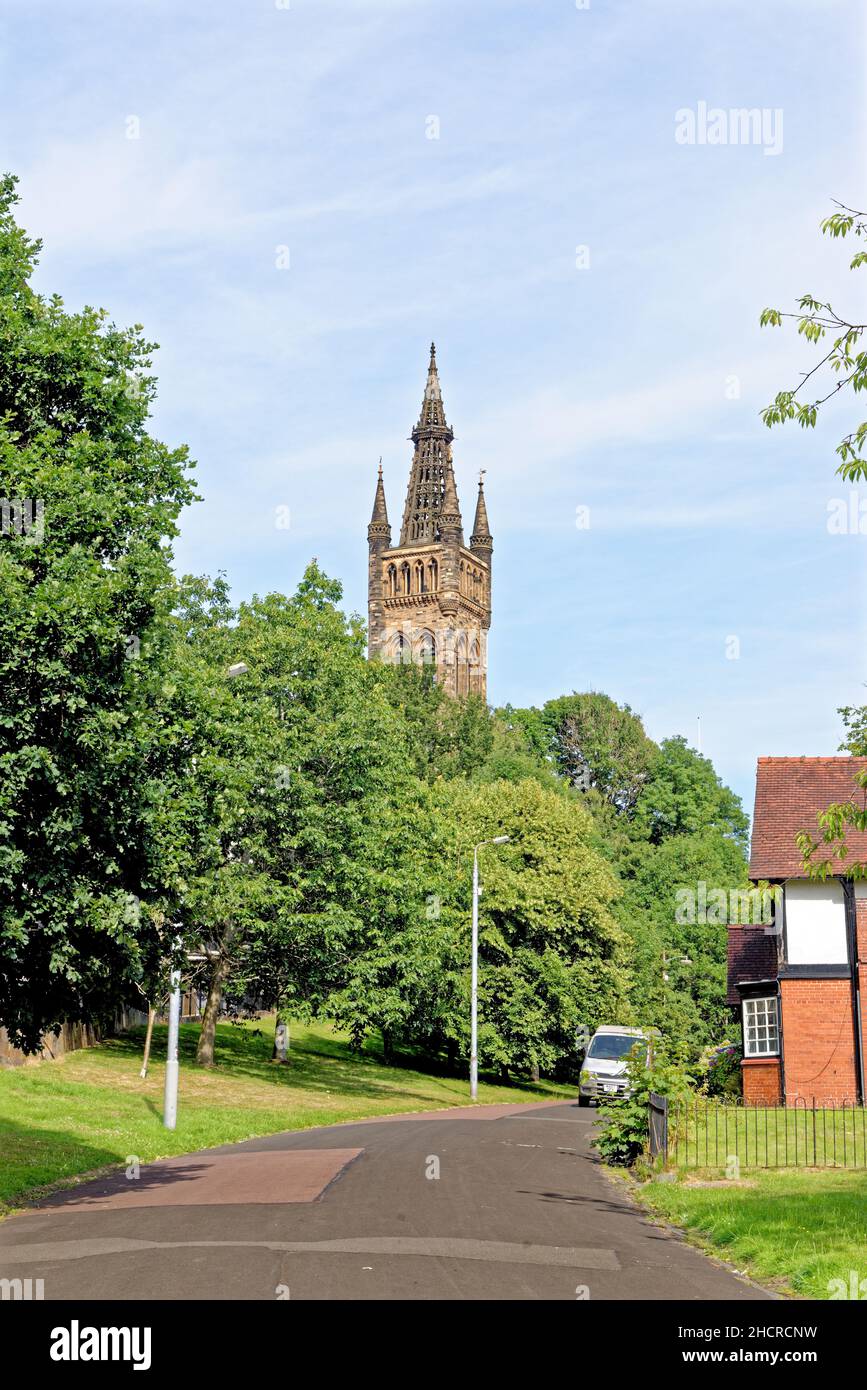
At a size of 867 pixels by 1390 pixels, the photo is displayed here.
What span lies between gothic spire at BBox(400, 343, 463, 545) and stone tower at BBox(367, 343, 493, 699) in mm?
101

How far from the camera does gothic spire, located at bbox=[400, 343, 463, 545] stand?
461ft

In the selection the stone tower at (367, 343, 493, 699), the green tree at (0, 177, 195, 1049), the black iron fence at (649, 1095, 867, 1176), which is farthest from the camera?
the stone tower at (367, 343, 493, 699)

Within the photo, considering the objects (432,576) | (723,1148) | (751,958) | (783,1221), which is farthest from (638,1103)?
(432,576)

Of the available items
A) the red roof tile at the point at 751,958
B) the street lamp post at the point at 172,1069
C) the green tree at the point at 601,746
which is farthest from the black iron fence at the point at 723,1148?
the green tree at the point at 601,746

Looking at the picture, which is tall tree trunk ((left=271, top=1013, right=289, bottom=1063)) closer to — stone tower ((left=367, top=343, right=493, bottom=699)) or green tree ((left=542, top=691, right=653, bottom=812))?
green tree ((left=542, top=691, right=653, bottom=812))

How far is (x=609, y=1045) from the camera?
3666 cm

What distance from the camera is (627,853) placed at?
79938mm

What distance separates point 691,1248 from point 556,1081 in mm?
47839

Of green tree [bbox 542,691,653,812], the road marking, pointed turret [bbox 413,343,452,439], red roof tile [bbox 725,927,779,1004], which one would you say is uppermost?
pointed turret [bbox 413,343,452,439]

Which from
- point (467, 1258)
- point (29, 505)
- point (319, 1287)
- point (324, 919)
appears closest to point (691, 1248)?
point (467, 1258)

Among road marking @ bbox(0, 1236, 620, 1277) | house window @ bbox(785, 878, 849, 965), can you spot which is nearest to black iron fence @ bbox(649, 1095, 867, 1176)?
road marking @ bbox(0, 1236, 620, 1277)

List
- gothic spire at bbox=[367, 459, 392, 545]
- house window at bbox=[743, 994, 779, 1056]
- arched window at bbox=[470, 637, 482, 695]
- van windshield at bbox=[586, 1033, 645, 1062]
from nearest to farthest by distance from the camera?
house window at bbox=[743, 994, 779, 1056] < van windshield at bbox=[586, 1033, 645, 1062] < arched window at bbox=[470, 637, 482, 695] < gothic spire at bbox=[367, 459, 392, 545]

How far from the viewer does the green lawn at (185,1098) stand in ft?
66.1

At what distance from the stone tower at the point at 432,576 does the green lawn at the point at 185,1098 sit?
276ft
